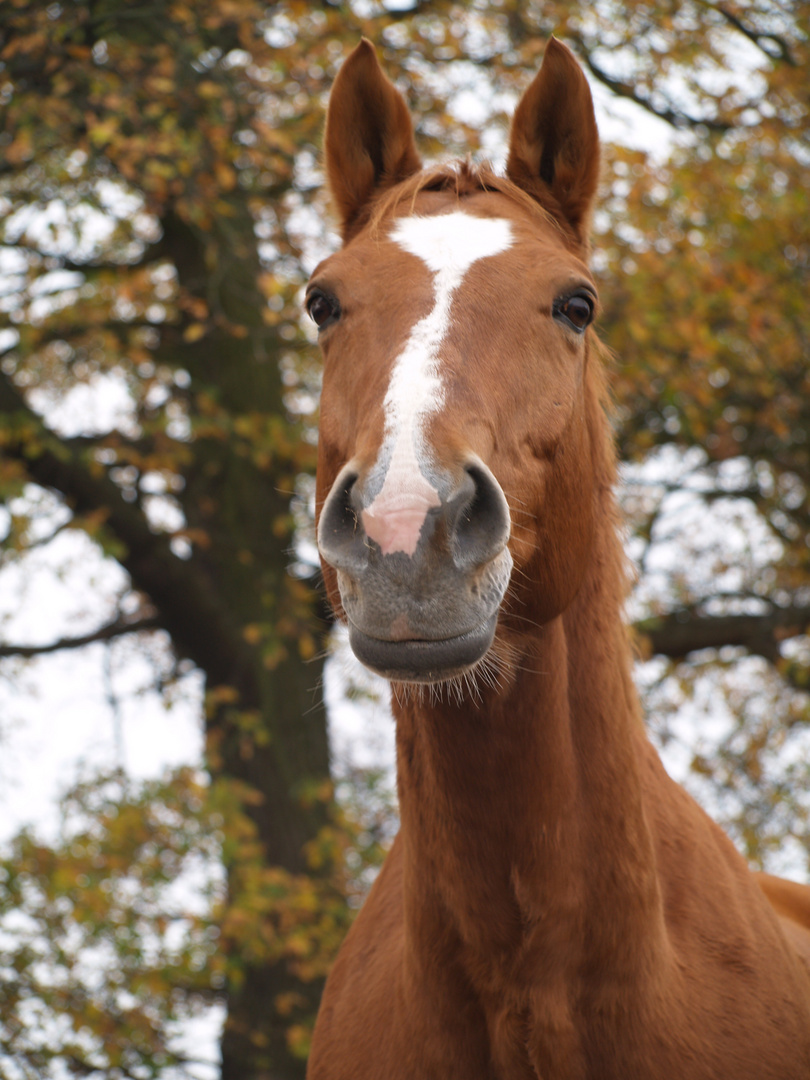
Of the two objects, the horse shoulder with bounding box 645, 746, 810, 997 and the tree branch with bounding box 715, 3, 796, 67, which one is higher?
the tree branch with bounding box 715, 3, 796, 67

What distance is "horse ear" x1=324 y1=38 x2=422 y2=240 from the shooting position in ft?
9.31

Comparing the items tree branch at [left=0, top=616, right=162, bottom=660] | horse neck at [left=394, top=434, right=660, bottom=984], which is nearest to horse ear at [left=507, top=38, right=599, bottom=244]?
horse neck at [left=394, top=434, right=660, bottom=984]

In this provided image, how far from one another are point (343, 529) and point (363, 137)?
5.29 ft

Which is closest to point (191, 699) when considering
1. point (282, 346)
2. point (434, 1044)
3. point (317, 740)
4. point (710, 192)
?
point (317, 740)

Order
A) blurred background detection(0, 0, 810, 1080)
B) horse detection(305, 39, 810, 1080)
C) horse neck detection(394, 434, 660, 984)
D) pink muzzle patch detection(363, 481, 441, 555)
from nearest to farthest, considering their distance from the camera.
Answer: pink muzzle patch detection(363, 481, 441, 555)
horse detection(305, 39, 810, 1080)
horse neck detection(394, 434, 660, 984)
blurred background detection(0, 0, 810, 1080)

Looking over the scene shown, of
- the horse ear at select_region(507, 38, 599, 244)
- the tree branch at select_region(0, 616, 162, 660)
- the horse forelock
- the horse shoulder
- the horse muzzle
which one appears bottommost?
the horse shoulder

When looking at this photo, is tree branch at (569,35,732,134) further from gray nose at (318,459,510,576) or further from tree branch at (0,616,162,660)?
gray nose at (318,459,510,576)

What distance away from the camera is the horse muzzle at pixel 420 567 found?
1770mm

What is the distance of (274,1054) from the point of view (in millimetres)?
6957

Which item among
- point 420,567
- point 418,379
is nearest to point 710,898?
point 420,567

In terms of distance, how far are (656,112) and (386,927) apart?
7097 mm

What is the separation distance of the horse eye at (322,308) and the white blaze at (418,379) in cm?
23

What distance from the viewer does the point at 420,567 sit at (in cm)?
178

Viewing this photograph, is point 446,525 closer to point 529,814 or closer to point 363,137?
point 529,814
